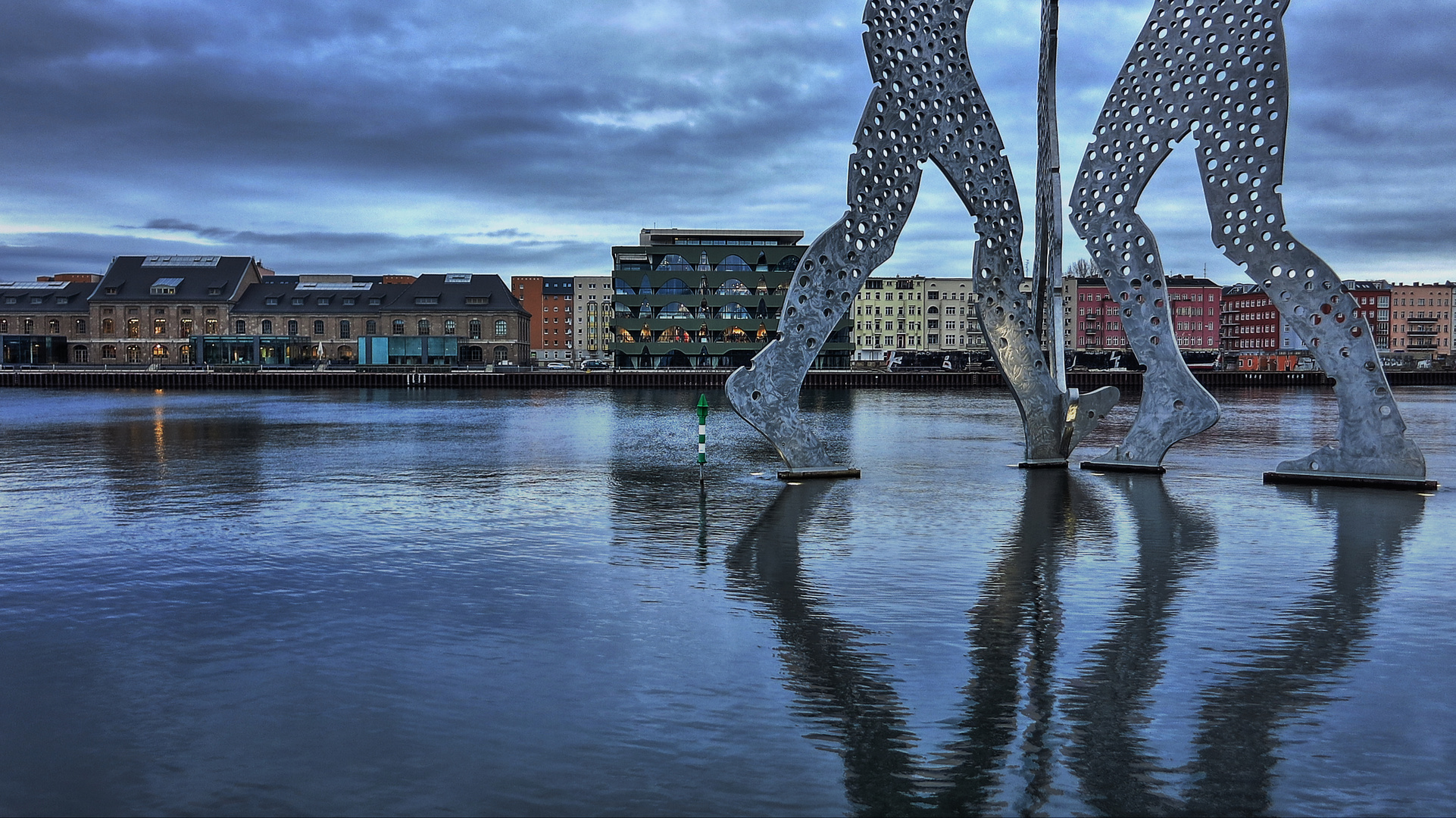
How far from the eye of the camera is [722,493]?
1930 cm

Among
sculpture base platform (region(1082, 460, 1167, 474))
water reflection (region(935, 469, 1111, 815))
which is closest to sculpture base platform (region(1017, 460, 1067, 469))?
sculpture base platform (region(1082, 460, 1167, 474))

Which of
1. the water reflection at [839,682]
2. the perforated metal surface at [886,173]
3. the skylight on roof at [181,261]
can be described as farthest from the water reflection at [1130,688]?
the skylight on roof at [181,261]

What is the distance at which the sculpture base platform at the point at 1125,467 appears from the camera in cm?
2183

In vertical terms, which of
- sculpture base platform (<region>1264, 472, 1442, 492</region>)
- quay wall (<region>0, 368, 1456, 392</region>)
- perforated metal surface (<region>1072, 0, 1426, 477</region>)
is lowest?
sculpture base platform (<region>1264, 472, 1442, 492</region>)

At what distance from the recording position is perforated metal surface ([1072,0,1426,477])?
61.5 ft

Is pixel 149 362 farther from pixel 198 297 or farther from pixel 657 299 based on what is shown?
pixel 657 299

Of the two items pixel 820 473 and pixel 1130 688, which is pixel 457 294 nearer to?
pixel 820 473

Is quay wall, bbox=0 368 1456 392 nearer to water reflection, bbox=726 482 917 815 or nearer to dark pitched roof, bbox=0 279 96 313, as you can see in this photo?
dark pitched roof, bbox=0 279 96 313

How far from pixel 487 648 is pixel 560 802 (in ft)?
10.3

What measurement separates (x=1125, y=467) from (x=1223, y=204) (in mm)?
5823

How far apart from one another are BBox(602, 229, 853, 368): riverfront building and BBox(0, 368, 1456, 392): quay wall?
16.2m

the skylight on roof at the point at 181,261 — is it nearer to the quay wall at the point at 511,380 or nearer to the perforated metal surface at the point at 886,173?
the quay wall at the point at 511,380

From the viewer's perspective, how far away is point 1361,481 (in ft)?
62.8

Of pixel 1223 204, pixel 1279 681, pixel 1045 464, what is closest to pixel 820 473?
pixel 1045 464
